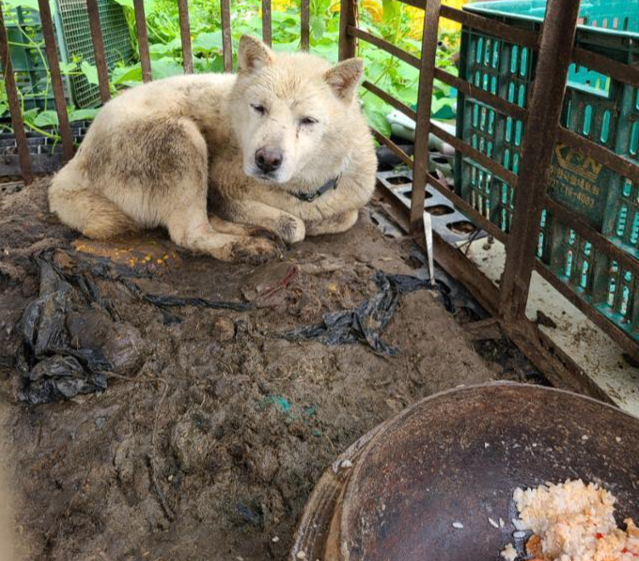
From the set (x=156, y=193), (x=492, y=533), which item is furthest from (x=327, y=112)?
(x=492, y=533)

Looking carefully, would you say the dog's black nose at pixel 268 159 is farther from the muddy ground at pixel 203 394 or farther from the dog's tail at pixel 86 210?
the dog's tail at pixel 86 210

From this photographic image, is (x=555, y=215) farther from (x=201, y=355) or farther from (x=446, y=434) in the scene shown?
(x=201, y=355)

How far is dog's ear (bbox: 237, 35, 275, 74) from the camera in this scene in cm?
366

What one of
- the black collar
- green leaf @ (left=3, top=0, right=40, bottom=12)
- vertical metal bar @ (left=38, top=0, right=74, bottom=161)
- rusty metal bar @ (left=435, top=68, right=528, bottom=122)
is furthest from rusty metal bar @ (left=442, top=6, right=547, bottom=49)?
green leaf @ (left=3, top=0, right=40, bottom=12)

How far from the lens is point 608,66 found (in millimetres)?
2576

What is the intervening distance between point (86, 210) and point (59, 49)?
257cm

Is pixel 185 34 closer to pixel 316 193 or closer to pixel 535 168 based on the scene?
pixel 316 193

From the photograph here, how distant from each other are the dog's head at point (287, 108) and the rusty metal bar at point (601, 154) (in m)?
1.32

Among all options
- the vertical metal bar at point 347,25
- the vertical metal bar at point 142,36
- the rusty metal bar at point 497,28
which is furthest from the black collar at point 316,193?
the vertical metal bar at point 142,36

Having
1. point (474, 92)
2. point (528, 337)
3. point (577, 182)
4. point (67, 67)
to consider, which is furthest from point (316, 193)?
point (67, 67)

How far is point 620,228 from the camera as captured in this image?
287 centimetres

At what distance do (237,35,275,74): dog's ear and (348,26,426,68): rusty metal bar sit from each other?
92 cm

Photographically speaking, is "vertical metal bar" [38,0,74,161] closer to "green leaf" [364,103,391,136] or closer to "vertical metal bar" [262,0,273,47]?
"vertical metal bar" [262,0,273,47]

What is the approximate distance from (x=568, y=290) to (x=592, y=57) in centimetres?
103
